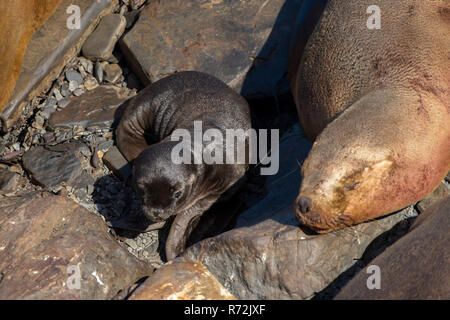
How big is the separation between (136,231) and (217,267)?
4.80 feet

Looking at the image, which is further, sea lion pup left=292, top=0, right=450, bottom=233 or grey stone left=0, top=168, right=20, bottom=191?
grey stone left=0, top=168, right=20, bottom=191

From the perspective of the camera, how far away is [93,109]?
230 inches

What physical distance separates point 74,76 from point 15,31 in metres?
0.88

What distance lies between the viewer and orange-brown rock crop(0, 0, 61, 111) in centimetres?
513

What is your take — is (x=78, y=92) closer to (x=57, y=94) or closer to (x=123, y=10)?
(x=57, y=94)

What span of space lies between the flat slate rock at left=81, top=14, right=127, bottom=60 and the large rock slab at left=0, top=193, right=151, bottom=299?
2504mm

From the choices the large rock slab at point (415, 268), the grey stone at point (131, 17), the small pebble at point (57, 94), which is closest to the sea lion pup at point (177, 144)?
the small pebble at point (57, 94)

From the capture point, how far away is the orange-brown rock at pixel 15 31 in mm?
5129

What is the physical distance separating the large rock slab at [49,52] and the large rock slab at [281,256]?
2.94 metres

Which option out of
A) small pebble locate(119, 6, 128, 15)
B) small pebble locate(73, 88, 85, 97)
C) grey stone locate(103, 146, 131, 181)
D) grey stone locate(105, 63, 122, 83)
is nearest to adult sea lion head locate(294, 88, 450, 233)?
grey stone locate(103, 146, 131, 181)

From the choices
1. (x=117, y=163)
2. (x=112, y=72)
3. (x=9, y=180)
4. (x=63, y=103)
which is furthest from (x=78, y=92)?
(x=9, y=180)

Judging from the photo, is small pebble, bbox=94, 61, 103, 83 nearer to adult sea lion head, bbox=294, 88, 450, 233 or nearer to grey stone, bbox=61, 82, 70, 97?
grey stone, bbox=61, 82, 70, 97

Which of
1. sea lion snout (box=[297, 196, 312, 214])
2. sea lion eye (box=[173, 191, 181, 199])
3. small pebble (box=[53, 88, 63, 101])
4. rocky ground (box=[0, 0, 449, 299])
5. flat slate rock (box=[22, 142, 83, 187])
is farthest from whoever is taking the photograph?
small pebble (box=[53, 88, 63, 101])

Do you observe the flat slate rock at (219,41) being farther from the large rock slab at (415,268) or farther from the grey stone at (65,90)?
the large rock slab at (415,268)
